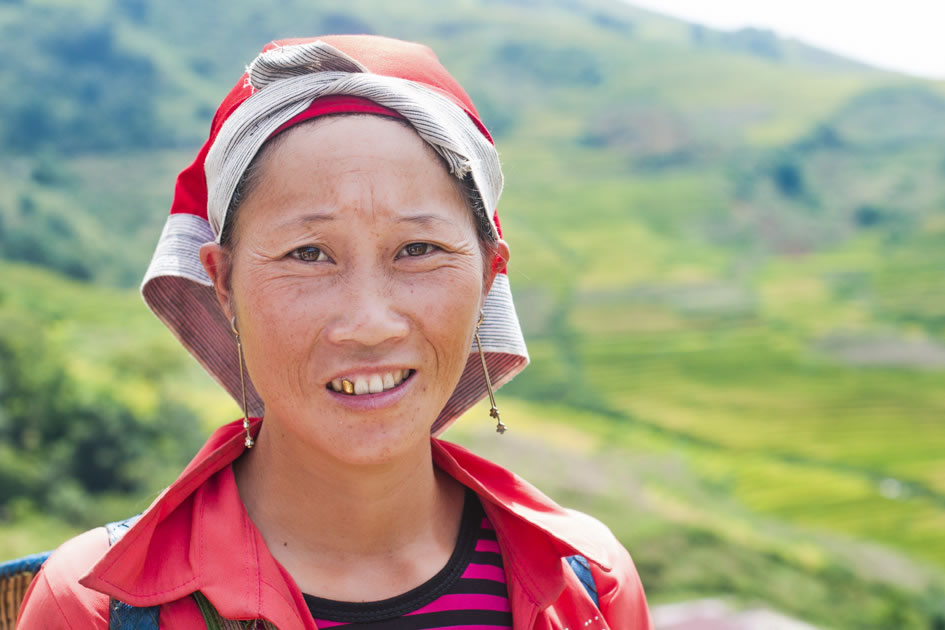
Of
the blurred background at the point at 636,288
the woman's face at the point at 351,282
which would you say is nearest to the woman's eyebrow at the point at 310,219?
the woman's face at the point at 351,282

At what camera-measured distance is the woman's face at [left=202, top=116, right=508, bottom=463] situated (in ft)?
4.94

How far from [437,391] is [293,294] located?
0.97 feet

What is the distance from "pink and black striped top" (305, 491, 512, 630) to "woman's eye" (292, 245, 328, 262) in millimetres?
574

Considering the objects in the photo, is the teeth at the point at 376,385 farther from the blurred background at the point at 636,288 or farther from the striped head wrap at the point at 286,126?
the blurred background at the point at 636,288

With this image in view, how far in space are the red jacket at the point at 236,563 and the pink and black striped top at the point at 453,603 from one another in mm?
39

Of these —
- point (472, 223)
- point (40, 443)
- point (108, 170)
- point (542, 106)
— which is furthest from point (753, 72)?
point (472, 223)

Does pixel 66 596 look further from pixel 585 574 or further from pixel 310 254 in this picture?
pixel 585 574

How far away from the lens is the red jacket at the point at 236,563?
1.48 metres

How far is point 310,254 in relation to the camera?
5.03 ft

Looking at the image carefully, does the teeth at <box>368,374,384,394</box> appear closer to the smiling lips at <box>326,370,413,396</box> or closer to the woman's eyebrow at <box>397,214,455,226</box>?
the smiling lips at <box>326,370,413,396</box>

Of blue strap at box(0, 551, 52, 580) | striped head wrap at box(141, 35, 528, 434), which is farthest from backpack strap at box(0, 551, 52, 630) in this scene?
striped head wrap at box(141, 35, 528, 434)

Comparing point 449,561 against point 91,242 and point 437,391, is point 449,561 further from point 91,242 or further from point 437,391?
point 91,242

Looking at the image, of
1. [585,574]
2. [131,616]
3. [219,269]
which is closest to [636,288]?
[585,574]

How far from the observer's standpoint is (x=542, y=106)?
1554cm
